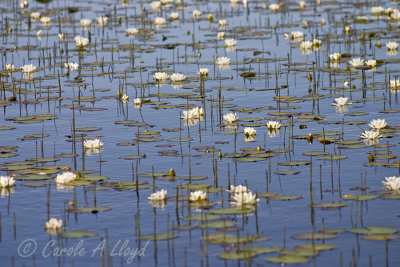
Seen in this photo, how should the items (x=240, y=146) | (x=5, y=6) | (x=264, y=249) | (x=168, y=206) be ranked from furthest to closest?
(x=5, y=6) < (x=240, y=146) < (x=168, y=206) < (x=264, y=249)

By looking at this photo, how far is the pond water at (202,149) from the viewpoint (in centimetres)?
635

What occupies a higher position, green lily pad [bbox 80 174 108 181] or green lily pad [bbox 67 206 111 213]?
green lily pad [bbox 80 174 108 181]

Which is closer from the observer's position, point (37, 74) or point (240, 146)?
point (240, 146)

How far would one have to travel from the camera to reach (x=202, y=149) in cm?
919

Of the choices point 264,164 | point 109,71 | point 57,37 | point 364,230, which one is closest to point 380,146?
point 264,164

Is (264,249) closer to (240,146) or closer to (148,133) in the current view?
(240,146)

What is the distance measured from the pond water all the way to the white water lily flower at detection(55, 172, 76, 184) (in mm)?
74

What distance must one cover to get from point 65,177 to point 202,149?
6.48 ft

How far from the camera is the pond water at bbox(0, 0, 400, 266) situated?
635 centimetres

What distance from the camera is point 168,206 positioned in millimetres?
7270

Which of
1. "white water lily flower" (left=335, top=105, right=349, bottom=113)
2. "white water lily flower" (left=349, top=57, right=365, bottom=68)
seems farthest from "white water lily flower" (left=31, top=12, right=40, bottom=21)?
"white water lily flower" (left=335, top=105, right=349, bottom=113)

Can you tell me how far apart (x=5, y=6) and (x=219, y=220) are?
20.1m

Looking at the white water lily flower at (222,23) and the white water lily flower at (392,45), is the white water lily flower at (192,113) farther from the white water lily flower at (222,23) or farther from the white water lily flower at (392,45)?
the white water lily flower at (222,23)

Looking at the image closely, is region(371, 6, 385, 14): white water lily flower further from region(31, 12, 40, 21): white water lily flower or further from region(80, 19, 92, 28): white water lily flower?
region(31, 12, 40, 21): white water lily flower
